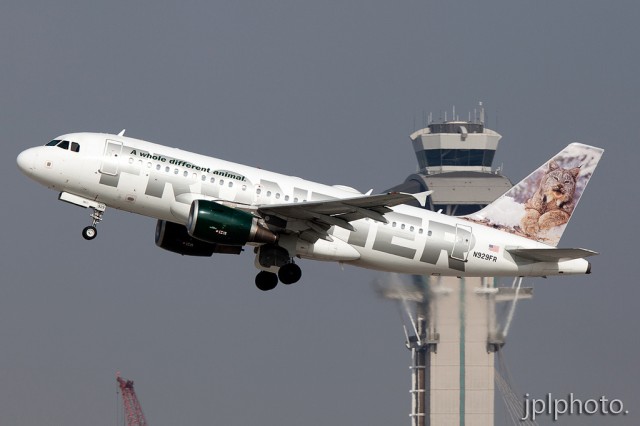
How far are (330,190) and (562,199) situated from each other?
1201 centimetres

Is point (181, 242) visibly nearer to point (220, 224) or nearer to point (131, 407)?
point (220, 224)

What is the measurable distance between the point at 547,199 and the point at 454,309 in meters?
67.4

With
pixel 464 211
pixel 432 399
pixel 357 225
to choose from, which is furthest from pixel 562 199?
pixel 464 211

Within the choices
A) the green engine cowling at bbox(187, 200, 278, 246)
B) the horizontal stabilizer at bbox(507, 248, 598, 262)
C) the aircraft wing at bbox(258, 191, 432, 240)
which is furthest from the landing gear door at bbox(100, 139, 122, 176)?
the horizontal stabilizer at bbox(507, 248, 598, 262)

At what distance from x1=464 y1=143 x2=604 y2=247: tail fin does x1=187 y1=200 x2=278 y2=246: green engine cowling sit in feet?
35.5

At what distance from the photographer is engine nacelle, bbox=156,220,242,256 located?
61219 mm

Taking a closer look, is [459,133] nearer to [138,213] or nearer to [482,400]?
[482,400]

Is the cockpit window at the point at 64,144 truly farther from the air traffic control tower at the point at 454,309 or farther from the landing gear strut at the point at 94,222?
the air traffic control tower at the point at 454,309

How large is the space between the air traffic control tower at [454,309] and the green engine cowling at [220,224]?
5833cm

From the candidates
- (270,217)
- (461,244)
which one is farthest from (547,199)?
(270,217)

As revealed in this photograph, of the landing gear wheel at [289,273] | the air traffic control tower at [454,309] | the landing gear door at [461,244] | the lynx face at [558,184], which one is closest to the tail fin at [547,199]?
the lynx face at [558,184]

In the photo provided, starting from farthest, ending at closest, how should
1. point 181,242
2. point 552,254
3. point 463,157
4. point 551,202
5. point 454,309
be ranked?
point 463,157 < point 454,309 < point 551,202 < point 181,242 < point 552,254

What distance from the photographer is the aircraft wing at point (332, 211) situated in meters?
54.2

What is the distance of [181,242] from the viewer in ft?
201
